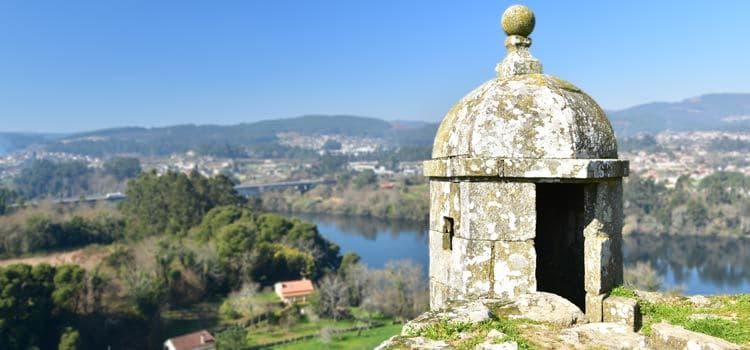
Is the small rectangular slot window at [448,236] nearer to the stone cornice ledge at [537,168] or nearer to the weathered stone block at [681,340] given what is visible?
the stone cornice ledge at [537,168]

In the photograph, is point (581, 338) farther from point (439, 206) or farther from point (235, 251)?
point (235, 251)

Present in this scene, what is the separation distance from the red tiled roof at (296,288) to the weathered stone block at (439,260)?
34.2 metres

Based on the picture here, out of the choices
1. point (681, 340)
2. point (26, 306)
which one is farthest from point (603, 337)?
point (26, 306)

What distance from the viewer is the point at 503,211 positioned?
4176mm

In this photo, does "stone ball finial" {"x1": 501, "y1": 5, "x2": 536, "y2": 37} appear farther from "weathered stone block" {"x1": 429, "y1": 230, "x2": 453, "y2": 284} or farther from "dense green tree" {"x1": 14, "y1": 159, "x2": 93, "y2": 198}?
"dense green tree" {"x1": 14, "y1": 159, "x2": 93, "y2": 198}

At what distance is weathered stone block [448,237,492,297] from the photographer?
421 cm

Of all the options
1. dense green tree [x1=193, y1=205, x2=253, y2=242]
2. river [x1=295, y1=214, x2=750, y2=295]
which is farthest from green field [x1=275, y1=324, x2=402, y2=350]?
river [x1=295, y1=214, x2=750, y2=295]

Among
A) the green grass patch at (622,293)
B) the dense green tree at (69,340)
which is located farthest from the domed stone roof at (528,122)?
the dense green tree at (69,340)

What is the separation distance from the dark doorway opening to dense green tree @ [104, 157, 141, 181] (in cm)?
15210

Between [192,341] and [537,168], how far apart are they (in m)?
27.4

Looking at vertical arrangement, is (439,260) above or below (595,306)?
above

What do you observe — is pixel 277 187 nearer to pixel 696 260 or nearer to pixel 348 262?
pixel 348 262

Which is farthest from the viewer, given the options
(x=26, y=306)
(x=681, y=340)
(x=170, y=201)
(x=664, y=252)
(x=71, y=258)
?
(x=664, y=252)

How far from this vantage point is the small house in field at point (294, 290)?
37.8 m
